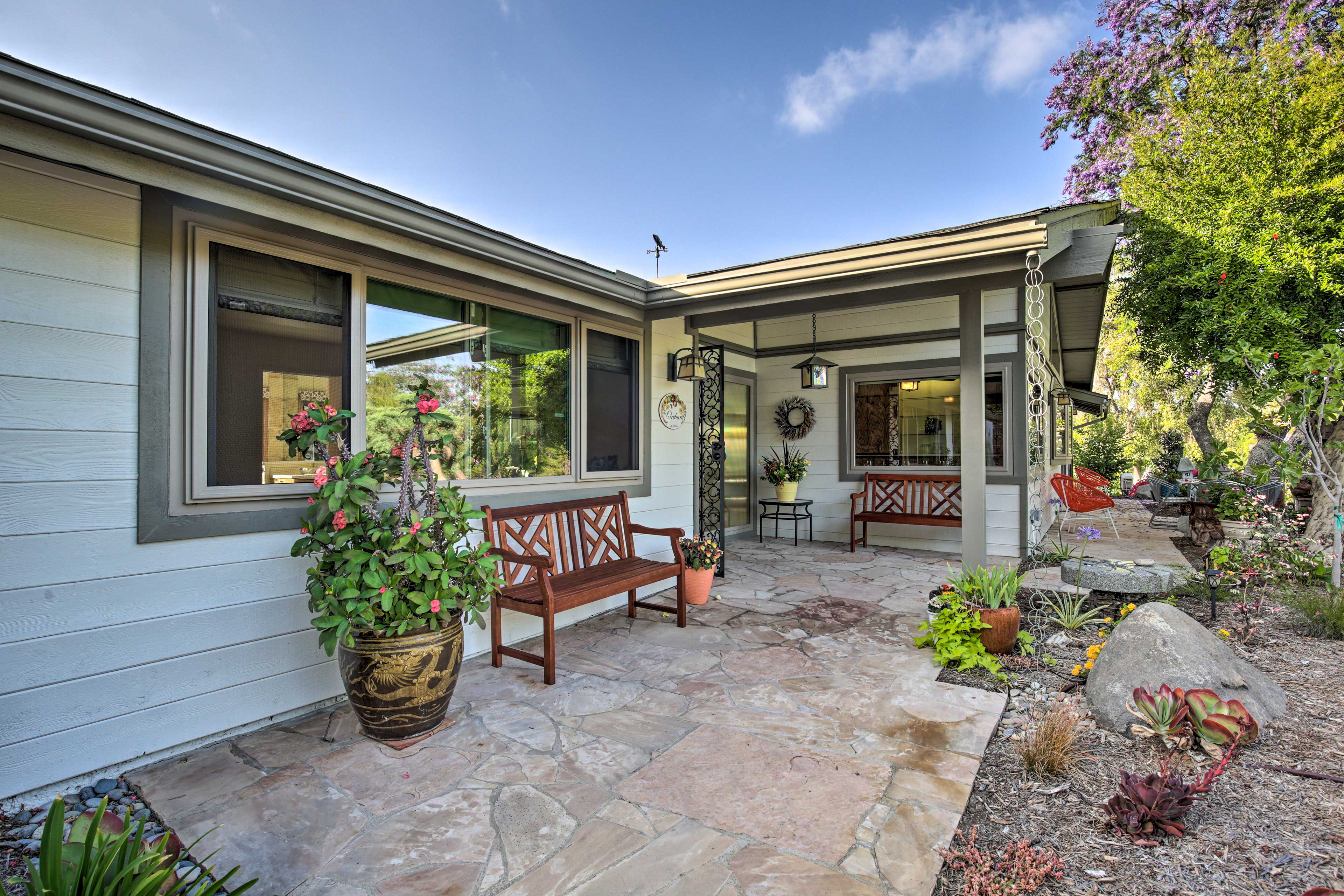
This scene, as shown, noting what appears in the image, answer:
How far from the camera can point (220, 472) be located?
96.4 inches

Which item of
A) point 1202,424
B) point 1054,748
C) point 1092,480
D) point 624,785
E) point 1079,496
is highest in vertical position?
point 1202,424

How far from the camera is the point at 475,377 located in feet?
11.5

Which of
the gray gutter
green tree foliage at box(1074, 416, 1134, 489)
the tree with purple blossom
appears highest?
the tree with purple blossom

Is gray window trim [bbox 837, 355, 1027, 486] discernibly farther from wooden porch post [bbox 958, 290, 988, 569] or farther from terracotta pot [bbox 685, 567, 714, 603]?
terracotta pot [bbox 685, 567, 714, 603]

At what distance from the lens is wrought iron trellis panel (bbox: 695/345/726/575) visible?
535 cm

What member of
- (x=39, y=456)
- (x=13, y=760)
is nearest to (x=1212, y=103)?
(x=39, y=456)

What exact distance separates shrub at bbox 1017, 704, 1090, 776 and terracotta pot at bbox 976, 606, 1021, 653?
926 millimetres

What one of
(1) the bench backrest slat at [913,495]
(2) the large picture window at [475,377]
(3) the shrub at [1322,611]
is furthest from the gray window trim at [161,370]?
(1) the bench backrest slat at [913,495]

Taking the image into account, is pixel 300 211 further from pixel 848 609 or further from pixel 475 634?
pixel 848 609

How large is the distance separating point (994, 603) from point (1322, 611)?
1.83 metres

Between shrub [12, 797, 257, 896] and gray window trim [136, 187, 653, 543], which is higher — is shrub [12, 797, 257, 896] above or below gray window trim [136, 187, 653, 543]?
below

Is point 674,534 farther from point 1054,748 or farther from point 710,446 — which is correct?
point 1054,748

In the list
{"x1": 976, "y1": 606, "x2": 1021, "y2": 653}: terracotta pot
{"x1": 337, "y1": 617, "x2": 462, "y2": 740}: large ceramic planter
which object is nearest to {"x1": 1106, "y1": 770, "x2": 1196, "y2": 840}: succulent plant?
{"x1": 976, "y1": 606, "x2": 1021, "y2": 653}: terracotta pot

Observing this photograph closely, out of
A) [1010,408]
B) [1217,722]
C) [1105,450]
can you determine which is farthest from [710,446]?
[1105,450]
